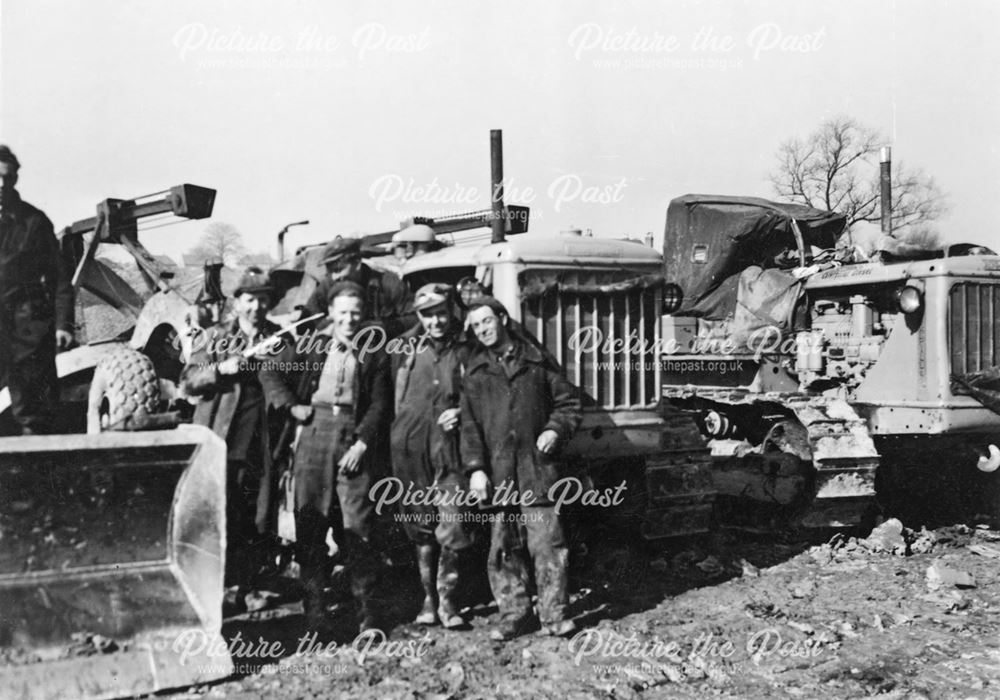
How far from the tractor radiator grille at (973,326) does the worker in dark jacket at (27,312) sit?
263 inches

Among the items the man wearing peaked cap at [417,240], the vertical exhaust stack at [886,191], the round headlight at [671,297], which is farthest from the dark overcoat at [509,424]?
the vertical exhaust stack at [886,191]

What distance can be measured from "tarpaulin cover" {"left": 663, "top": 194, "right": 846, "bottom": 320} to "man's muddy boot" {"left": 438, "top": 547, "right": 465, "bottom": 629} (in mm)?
5698

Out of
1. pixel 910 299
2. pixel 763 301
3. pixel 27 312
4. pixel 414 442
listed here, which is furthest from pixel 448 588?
pixel 763 301

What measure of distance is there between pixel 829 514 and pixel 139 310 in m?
6.34

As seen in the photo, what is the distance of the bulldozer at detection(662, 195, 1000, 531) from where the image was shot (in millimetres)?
7105

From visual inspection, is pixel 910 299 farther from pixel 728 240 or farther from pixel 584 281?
pixel 584 281

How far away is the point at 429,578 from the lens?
496 cm

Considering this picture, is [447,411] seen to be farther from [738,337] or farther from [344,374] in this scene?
[738,337]

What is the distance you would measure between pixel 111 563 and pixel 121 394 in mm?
911

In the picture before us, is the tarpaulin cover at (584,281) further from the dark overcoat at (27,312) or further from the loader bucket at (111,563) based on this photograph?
the dark overcoat at (27,312)

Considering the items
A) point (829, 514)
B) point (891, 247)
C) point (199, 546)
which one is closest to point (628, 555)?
point (829, 514)

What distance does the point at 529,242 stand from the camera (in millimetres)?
6051

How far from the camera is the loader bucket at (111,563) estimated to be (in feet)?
13.3

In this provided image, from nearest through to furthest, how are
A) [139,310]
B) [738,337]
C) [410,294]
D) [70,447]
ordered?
[70,447], [410,294], [139,310], [738,337]
